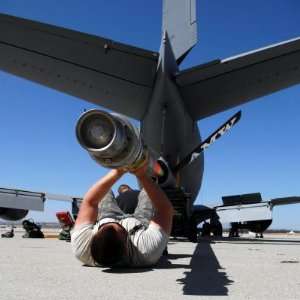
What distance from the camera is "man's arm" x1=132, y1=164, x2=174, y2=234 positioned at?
13.6 feet

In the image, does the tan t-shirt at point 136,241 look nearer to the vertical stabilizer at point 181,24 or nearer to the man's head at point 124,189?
the man's head at point 124,189

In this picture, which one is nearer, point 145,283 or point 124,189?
point 145,283

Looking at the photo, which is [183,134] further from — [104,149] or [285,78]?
[104,149]

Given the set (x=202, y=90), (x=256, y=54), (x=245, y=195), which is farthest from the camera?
(x=245, y=195)

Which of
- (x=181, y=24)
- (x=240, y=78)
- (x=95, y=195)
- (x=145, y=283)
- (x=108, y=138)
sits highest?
(x=181, y=24)

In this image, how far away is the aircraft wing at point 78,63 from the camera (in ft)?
26.2

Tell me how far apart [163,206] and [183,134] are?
633 centimetres

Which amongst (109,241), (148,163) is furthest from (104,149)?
(109,241)

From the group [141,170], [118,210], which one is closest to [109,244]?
[118,210]

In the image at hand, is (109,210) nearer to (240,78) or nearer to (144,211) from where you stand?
(144,211)

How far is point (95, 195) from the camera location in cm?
439

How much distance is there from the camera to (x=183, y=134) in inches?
420

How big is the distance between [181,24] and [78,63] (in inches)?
154

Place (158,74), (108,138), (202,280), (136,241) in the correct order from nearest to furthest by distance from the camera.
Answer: (108,138)
(202,280)
(136,241)
(158,74)
